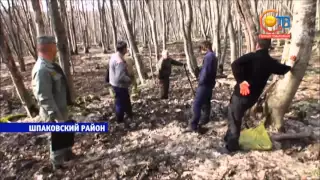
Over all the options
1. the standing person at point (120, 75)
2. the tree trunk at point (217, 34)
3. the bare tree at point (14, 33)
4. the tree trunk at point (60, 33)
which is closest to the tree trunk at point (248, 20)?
the standing person at point (120, 75)

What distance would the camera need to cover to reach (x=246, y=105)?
13.7ft

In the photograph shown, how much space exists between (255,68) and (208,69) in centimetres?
116

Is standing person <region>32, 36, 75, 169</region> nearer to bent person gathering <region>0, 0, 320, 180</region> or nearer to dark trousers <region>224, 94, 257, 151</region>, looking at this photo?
bent person gathering <region>0, 0, 320, 180</region>

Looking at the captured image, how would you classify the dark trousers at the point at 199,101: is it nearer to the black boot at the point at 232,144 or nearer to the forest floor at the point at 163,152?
the forest floor at the point at 163,152

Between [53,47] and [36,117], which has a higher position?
[53,47]

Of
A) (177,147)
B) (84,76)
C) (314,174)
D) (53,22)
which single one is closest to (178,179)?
(177,147)

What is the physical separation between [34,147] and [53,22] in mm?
3066

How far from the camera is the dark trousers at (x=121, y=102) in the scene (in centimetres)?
578

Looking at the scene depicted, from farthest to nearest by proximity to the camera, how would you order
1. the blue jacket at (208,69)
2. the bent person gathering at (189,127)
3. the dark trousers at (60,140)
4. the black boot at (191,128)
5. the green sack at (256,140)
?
the black boot at (191,128), the blue jacket at (208,69), the green sack at (256,140), the dark trousers at (60,140), the bent person gathering at (189,127)

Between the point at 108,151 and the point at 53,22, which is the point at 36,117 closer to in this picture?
the point at 53,22

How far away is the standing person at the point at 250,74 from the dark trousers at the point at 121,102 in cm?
235

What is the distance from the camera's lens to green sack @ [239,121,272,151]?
14.5 feet

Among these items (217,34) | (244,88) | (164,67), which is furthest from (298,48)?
(217,34)

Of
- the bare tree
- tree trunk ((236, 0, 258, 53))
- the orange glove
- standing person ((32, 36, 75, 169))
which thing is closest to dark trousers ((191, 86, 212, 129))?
tree trunk ((236, 0, 258, 53))
